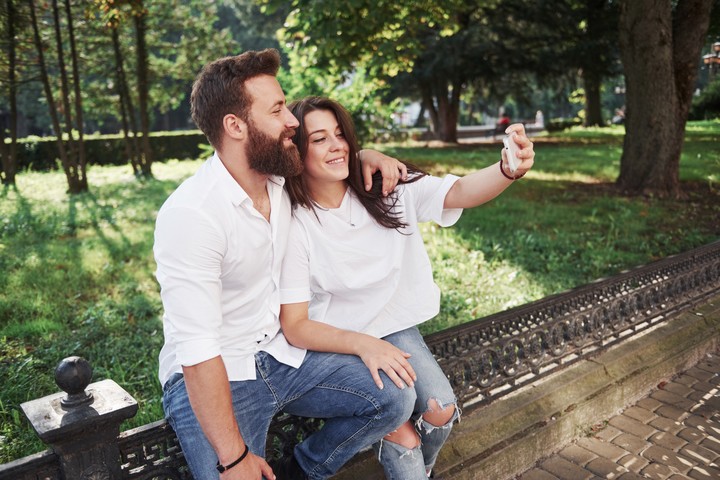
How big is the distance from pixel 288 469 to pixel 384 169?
145cm

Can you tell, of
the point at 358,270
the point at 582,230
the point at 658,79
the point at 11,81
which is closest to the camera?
the point at 358,270

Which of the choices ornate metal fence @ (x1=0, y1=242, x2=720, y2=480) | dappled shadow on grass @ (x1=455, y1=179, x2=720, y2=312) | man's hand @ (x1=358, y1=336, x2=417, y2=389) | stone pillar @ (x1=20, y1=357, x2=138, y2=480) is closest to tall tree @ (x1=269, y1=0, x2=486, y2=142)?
dappled shadow on grass @ (x1=455, y1=179, x2=720, y2=312)

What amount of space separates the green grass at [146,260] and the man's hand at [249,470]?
1665 millimetres

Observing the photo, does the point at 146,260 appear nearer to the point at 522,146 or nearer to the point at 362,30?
the point at 362,30

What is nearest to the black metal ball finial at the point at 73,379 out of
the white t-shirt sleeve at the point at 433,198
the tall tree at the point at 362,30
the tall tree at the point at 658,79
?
the white t-shirt sleeve at the point at 433,198

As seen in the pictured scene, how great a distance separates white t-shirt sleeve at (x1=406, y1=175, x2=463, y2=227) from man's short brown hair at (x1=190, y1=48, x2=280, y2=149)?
97 cm

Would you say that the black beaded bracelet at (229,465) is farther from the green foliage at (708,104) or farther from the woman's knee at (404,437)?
the green foliage at (708,104)

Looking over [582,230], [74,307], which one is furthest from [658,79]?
[74,307]

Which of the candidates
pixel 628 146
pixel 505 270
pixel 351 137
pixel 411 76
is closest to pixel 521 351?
pixel 351 137

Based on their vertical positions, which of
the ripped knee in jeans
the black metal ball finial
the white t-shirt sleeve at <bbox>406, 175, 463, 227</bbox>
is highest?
the white t-shirt sleeve at <bbox>406, 175, 463, 227</bbox>

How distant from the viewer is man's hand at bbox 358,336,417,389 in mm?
2424

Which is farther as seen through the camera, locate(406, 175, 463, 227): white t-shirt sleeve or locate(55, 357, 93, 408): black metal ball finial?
locate(406, 175, 463, 227): white t-shirt sleeve

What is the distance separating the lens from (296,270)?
2.67 m

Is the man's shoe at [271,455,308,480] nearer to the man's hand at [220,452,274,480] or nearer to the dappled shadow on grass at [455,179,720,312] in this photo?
the man's hand at [220,452,274,480]
